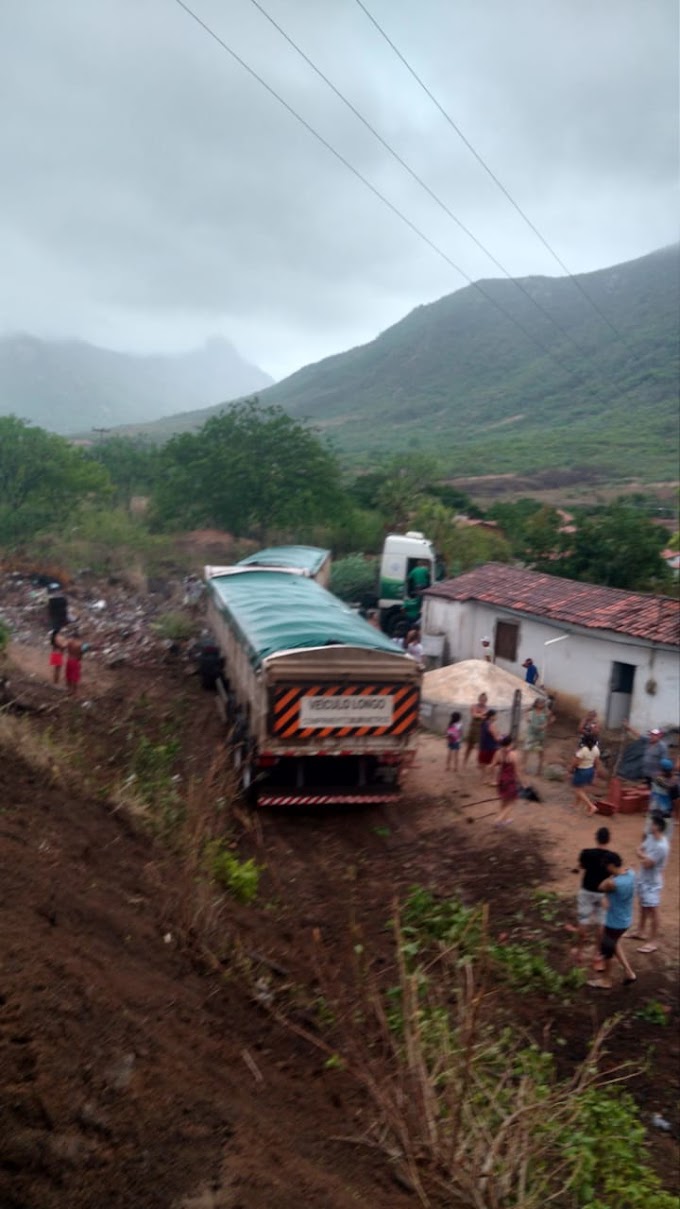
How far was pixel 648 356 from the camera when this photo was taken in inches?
3939

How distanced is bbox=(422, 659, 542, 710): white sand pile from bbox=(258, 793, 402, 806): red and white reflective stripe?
373 cm

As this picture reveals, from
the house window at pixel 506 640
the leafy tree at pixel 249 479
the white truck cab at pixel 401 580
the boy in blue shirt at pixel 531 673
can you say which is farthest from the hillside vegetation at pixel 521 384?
the boy in blue shirt at pixel 531 673

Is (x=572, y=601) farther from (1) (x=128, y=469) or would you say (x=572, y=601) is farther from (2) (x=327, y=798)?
(1) (x=128, y=469)

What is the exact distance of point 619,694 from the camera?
52.6 ft

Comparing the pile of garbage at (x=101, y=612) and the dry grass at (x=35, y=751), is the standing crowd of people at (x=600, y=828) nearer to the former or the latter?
the dry grass at (x=35, y=751)

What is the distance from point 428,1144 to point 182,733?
437 inches

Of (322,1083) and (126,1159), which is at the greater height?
(126,1159)

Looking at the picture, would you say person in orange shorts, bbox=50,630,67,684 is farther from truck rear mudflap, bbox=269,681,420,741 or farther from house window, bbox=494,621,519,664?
house window, bbox=494,621,519,664

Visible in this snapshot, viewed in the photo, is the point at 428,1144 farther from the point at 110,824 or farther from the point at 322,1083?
the point at 110,824

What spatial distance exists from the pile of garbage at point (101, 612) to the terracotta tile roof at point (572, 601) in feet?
22.6

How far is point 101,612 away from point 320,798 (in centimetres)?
1286

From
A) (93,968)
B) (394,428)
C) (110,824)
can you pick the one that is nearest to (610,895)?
(110,824)

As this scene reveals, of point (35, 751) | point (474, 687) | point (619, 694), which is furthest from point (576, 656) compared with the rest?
Result: point (35, 751)

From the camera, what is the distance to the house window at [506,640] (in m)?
18.5
